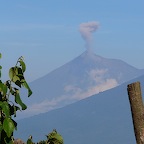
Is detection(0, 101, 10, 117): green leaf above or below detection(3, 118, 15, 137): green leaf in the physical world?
above

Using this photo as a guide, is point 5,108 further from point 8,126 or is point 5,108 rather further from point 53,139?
point 53,139

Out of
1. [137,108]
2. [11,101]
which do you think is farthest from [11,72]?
[137,108]

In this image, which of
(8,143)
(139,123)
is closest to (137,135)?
(139,123)

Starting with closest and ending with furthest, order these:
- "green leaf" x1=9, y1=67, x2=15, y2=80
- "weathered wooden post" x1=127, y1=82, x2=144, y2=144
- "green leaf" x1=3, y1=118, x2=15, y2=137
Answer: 1. "green leaf" x1=3, y1=118, x2=15, y2=137
2. "green leaf" x1=9, y1=67, x2=15, y2=80
3. "weathered wooden post" x1=127, y1=82, x2=144, y2=144

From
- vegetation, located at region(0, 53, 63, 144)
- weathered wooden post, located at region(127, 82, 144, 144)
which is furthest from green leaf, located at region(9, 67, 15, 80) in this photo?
weathered wooden post, located at region(127, 82, 144, 144)

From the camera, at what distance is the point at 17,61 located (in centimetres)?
617

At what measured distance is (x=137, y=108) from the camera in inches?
307

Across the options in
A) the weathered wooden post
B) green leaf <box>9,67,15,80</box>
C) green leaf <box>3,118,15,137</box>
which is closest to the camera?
green leaf <box>3,118,15,137</box>

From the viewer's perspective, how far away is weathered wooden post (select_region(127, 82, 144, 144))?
25.5 ft

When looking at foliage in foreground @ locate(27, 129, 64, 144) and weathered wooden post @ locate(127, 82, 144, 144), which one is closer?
foliage in foreground @ locate(27, 129, 64, 144)

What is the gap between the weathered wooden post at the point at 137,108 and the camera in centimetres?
777

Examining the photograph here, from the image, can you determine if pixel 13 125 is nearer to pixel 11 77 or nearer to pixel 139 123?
pixel 11 77

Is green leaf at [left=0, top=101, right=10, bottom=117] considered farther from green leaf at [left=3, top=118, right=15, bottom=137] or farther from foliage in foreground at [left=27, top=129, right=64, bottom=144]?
foliage in foreground at [left=27, top=129, right=64, bottom=144]

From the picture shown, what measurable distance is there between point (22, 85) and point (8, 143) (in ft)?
2.28
